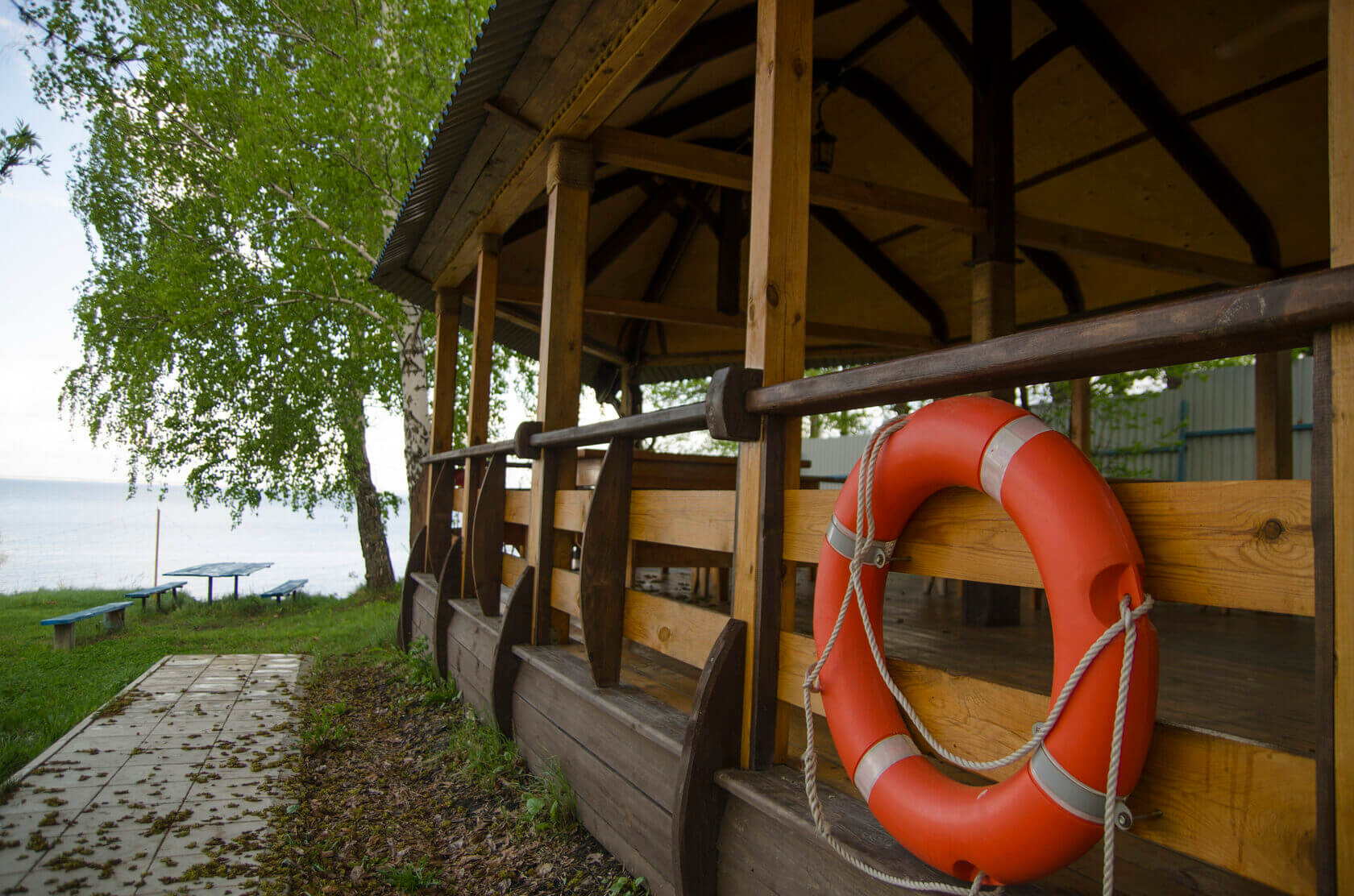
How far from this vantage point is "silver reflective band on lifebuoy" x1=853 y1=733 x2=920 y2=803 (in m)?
1.33

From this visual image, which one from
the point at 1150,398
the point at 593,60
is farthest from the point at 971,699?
the point at 1150,398

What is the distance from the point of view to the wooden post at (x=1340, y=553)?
2.74ft

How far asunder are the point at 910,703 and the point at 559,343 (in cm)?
229

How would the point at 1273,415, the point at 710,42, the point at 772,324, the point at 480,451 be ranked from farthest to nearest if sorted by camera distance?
1. the point at 1273,415
2. the point at 480,451
3. the point at 710,42
4. the point at 772,324

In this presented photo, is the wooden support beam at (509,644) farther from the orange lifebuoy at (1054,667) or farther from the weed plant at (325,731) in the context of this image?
the orange lifebuoy at (1054,667)

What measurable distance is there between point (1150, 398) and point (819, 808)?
36.5ft

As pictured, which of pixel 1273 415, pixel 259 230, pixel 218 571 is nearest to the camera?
pixel 1273 415

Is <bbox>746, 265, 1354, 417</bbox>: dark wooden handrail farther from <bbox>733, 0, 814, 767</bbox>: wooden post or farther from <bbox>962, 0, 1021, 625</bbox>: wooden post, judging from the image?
<bbox>962, 0, 1021, 625</bbox>: wooden post

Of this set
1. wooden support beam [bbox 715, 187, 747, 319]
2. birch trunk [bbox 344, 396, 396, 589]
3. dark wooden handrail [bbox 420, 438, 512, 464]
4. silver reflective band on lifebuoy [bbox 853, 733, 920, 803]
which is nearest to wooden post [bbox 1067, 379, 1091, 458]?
wooden support beam [bbox 715, 187, 747, 319]

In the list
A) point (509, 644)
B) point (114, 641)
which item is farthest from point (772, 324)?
point (114, 641)

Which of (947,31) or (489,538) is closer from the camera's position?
(489,538)

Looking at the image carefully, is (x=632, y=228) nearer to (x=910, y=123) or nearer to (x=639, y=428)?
(x=910, y=123)

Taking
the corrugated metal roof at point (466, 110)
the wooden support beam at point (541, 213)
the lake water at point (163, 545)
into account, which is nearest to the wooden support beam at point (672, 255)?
the wooden support beam at point (541, 213)

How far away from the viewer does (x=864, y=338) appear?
6.30 meters
